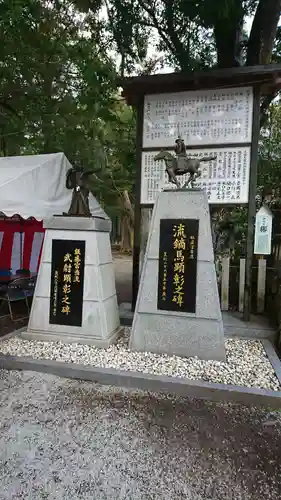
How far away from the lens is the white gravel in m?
3.16

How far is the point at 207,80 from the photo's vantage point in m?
4.71

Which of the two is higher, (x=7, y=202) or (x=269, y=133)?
(x=269, y=133)

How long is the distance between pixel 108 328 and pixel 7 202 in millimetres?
2314

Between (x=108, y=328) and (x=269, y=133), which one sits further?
(x=269, y=133)

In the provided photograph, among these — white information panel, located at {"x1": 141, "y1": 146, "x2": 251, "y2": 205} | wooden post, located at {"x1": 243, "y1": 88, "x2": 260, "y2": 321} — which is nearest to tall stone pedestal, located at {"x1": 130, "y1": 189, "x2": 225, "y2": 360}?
white information panel, located at {"x1": 141, "y1": 146, "x2": 251, "y2": 205}

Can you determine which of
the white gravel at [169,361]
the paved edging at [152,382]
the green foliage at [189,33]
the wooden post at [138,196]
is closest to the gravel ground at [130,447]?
the paved edging at [152,382]

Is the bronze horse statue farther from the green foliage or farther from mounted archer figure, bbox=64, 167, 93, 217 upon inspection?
the green foliage

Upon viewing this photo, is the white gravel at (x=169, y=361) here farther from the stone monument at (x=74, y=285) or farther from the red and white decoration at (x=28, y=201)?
the red and white decoration at (x=28, y=201)

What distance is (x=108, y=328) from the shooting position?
4094 millimetres

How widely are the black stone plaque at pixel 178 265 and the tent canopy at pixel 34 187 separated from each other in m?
2.22

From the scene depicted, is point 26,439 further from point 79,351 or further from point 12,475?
point 79,351

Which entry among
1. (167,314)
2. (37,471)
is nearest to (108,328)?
(167,314)

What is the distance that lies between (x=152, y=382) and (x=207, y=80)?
13.5 feet

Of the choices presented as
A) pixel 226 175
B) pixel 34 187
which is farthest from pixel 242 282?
pixel 34 187
